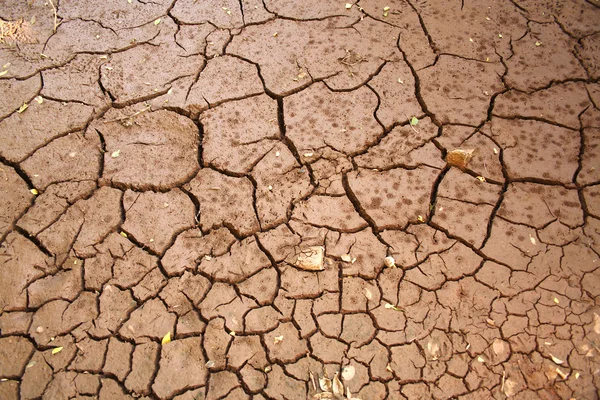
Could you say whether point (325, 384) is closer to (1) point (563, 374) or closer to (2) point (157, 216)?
(1) point (563, 374)

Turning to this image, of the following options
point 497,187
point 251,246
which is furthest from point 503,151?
point 251,246

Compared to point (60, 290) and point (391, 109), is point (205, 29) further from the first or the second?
point (60, 290)

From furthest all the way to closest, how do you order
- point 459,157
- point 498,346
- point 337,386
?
point 459,157 < point 498,346 < point 337,386

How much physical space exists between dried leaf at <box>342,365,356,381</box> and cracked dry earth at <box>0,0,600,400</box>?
17 millimetres

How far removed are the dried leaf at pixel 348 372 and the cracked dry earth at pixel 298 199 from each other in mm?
17

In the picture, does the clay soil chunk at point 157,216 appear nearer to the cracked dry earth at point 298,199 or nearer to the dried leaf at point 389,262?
the cracked dry earth at point 298,199

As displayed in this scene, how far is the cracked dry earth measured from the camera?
227cm

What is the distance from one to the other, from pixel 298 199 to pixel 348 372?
3.08 ft

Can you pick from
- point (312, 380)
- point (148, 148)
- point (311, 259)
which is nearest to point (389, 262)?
point (311, 259)

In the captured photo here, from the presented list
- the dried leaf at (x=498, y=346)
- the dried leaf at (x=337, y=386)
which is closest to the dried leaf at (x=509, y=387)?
the dried leaf at (x=498, y=346)

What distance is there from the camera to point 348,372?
2.24 metres

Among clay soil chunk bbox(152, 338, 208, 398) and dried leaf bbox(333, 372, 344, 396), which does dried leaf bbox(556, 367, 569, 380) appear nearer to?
dried leaf bbox(333, 372, 344, 396)

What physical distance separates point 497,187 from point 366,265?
885 mm

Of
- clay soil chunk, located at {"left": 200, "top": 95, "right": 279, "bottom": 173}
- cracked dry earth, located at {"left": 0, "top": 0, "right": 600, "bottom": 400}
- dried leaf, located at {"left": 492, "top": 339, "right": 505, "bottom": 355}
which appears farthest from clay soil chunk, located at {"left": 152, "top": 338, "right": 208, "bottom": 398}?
dried leaf, located at {"left": 492, "top": 339, "right": 505, "bottom": 355}
